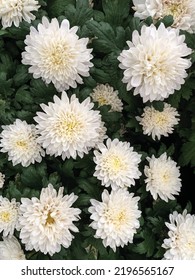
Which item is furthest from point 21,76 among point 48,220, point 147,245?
point 147,245

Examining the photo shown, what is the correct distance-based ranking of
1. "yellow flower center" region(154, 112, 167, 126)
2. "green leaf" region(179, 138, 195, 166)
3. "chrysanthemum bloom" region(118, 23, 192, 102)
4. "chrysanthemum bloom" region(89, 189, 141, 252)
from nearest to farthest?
"chrysanthemum bloom" region(118, 23, 192, 102) → "chrysanthemum bloom" region(89, 189, 141, 252) → "yellow flower center" region(154, 112, 167, 126) → "green leaf" region(179, 138, 195, 166)

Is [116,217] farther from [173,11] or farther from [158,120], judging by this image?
[173,11]

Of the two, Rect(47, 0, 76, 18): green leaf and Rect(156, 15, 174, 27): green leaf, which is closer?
Rect(156, 15, 174, 27): green leaf

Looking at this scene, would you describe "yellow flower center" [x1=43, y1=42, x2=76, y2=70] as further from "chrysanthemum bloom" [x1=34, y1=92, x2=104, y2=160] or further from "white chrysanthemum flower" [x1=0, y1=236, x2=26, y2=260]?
"white chrysanthemum flower" [x1=0, y1=236, x2=26, y2=260]

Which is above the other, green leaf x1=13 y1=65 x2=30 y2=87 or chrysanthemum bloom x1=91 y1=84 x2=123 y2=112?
green leaf x1=13 y1=65 x2=30 y2=87

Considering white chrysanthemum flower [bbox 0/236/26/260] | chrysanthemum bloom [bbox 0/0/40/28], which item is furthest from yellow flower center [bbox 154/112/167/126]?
white chrysanthemum flower [bbox 0/236/26/260]

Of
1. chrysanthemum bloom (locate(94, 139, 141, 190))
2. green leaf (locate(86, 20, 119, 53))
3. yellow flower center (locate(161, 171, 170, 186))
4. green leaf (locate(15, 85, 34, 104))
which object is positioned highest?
green leaf (locate(86, 20, 119, 53))

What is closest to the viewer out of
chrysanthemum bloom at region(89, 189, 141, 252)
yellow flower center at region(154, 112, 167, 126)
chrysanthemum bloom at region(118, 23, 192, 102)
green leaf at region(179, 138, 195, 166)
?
chrysanthemum bloom at region(118, 23, 192, 102)
